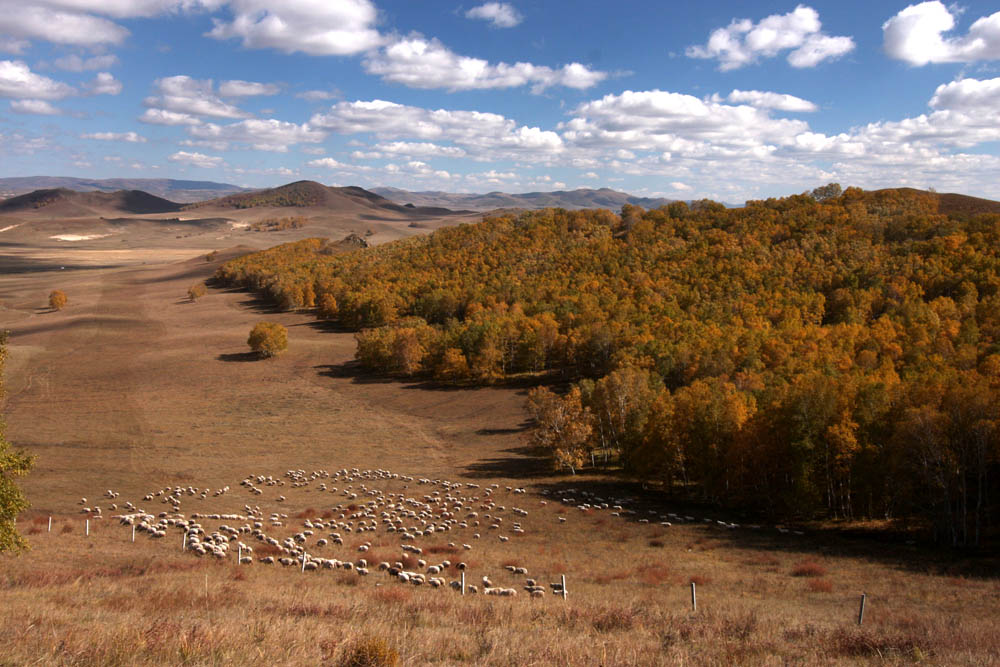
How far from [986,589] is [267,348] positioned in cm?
10636

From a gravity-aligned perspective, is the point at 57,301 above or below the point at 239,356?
above

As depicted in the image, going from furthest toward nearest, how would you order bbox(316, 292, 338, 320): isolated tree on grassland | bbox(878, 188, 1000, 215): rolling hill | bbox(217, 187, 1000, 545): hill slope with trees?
1. bbox(316, 292, 338, 320): isolated tree on grassland
2. bbox(878, 188, 1000, 215): rolling hill
3. bbox(217, 187, 1000, 545): hill slope with trees

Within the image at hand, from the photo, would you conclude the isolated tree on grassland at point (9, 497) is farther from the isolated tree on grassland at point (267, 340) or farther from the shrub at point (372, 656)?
the isolated tree on grassland at point (267, 340)

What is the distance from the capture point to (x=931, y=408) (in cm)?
3869

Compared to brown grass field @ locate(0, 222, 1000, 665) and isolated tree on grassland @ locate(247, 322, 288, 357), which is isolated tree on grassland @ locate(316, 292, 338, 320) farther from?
brown grass field @ locate(0, 222, 1000, 665)

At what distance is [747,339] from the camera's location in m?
79.4

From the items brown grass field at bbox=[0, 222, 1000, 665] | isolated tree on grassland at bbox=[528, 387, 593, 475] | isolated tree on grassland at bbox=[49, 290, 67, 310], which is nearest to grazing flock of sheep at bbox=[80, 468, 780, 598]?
brown grass field at bbox=[0, 222, 1000, 665]

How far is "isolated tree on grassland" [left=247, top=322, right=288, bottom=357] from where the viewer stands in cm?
11069

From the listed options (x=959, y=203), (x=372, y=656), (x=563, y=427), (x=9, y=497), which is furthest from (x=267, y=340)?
(x=959, y=203)

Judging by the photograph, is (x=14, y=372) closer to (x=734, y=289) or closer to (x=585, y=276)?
(x=585, y=276)

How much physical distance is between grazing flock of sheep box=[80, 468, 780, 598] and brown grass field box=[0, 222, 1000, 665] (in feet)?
1.62

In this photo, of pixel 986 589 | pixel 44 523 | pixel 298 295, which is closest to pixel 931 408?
pixel 986 589

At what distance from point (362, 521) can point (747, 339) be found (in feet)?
188

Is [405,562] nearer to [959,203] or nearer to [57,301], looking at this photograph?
[57,301]
